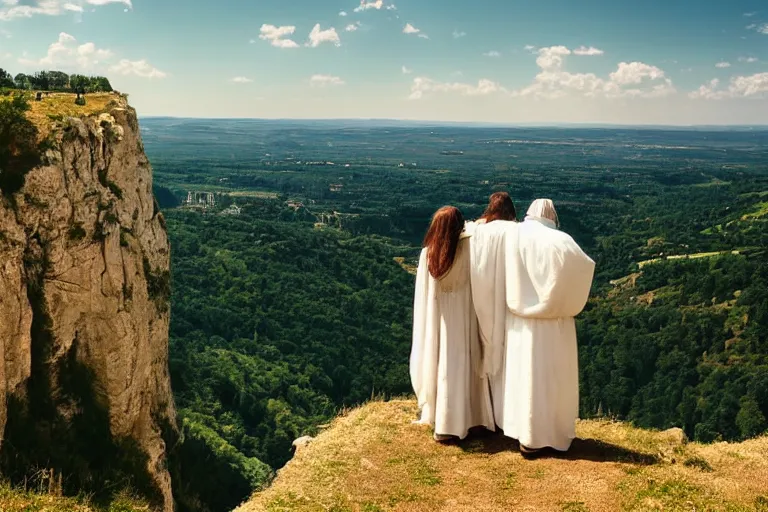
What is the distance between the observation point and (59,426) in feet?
44.8

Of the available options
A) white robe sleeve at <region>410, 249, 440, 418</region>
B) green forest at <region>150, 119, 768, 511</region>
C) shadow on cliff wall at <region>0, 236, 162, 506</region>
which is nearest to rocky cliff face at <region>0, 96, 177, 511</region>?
shadow on cliff wall at <region>0, 236, 162, 506</region>

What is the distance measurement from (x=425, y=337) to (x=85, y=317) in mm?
9837

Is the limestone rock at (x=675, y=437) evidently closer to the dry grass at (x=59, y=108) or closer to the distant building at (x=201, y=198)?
the dry grass at (x=59, y=108)

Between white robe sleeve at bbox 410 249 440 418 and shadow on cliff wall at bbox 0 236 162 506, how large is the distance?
5635mm

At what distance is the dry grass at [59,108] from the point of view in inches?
554

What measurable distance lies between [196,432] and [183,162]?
155 metres

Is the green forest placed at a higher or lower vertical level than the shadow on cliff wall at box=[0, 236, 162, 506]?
lower

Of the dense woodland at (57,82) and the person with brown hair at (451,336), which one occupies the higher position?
the dense woodland at (57,82)

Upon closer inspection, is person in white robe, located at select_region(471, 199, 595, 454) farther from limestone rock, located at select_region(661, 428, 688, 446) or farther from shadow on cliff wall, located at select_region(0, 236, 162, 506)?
shadow on cliff wall, located at select_region(0, 236, 162, 506)

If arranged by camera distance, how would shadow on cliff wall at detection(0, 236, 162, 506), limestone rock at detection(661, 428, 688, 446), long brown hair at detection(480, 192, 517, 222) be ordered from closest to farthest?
long brown hair at detection(480, 192, 517, 222), limestone rock at detection(661, 428, 688, 446), shadow on cliff wall at detection(0, 236, 162, 506)

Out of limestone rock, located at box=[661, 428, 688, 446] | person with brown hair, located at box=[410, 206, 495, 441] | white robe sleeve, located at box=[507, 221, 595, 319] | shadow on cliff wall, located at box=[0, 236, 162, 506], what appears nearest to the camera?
white robe sleeve, located at box=[507, 221, 595, 319]

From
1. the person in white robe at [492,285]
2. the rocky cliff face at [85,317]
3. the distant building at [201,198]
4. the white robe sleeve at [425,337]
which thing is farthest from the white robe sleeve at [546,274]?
the distant building at [201,198]

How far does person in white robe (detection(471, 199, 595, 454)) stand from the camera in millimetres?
7531

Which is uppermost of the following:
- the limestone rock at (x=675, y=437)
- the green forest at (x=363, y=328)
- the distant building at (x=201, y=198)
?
the limestone rock at (x=675, y=437)
